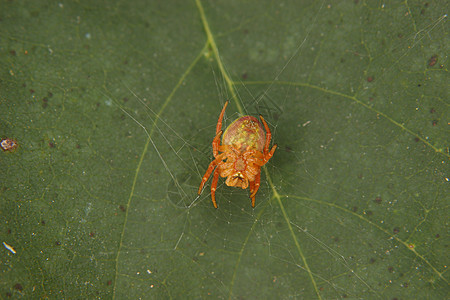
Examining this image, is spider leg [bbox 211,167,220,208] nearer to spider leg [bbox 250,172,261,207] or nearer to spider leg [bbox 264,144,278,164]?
spider leg [bbox 250,172,261,207]

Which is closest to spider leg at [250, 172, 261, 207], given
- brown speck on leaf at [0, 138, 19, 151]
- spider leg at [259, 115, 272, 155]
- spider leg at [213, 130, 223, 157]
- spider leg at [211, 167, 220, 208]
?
spider leg at [259, 115, 272, 155]

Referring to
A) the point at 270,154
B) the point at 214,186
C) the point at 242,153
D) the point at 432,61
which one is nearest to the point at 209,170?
the point at 214,186

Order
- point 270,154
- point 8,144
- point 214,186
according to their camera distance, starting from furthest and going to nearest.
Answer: point 214,186
point 270,154
point 8,144

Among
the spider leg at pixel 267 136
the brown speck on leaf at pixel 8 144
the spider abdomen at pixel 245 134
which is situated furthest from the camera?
the spider leg at pixel 267 136

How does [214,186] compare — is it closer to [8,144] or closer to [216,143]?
[216,143]

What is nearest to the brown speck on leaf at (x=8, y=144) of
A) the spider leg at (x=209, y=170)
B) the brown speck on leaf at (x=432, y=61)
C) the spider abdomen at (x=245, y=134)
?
the spider leg at (x=209, y=170)

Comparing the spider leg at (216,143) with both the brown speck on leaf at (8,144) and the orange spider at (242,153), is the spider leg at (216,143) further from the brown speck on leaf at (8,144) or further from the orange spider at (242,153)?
the brown speck on leaf at (8,144)

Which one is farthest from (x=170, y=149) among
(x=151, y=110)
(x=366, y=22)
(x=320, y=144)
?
(x=366, y=22)
